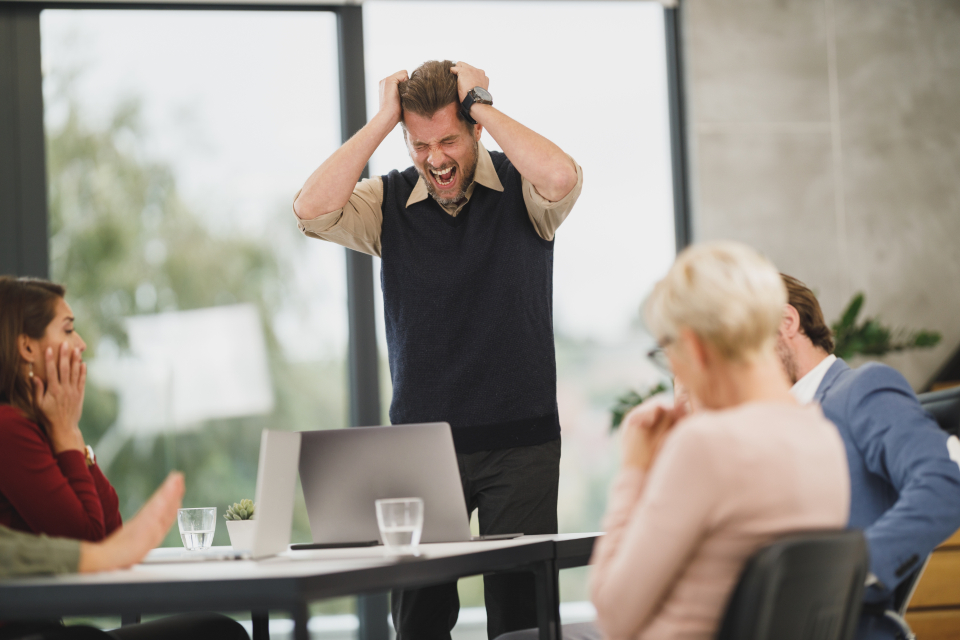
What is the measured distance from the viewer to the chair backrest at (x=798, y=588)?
994mm

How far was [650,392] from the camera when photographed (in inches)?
159

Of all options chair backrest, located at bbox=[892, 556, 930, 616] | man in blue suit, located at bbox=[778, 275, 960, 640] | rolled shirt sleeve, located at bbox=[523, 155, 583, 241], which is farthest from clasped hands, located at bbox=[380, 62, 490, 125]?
chair backrest, located at bbox=[892, 556, 930, 616]

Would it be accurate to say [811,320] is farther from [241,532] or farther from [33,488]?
[33,488]

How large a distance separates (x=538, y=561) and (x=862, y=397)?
684mm

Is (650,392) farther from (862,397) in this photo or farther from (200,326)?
→ (862,397)

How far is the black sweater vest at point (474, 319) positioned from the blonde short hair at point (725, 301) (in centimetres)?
99

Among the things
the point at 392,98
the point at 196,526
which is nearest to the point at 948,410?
the point at 392,98

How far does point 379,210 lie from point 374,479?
92 centimetres

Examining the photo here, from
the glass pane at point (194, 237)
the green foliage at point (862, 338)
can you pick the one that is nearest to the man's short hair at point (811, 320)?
the green foliage at point (862, 338)

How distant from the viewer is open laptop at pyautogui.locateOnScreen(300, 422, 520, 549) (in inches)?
62.3

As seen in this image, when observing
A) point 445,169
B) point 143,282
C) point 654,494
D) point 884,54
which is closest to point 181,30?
point 143,282

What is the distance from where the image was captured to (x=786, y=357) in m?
2.01

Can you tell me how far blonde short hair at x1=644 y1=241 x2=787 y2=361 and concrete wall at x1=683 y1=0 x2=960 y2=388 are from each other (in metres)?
3.16

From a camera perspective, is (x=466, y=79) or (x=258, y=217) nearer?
(x=466, y=79)
